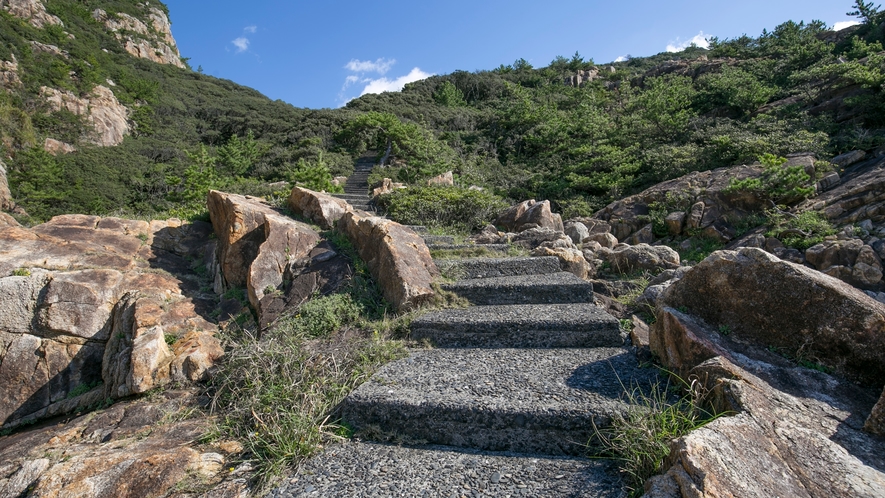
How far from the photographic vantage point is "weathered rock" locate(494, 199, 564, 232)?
824 centimetres

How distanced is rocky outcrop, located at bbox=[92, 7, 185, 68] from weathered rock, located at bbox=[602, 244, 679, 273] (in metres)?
46.5

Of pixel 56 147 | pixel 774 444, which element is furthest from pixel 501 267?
pixel 56 147

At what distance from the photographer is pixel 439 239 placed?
646 centimetres

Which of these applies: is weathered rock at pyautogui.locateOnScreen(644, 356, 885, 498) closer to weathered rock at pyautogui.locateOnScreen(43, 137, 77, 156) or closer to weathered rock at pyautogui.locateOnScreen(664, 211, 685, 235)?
weathered rock at pyautogui.locateOnScreen(664, 211, 685, 235)

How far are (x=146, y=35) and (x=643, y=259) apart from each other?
5112cm

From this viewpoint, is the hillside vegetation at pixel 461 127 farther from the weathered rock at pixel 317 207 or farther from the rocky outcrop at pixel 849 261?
the rocky outcrop at pixel 849 261

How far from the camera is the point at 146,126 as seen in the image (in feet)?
89.4

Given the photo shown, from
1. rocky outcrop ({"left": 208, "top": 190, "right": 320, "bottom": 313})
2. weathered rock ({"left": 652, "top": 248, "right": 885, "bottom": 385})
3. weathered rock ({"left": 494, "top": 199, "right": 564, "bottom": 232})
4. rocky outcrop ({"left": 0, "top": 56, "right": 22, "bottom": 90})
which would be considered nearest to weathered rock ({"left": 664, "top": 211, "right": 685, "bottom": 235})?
weathered rock ({"left": 494, "top": 199, "right": 564, "bottom": 232})

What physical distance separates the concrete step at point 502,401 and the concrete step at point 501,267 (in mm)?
1845

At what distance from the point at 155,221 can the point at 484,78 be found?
36488 mm

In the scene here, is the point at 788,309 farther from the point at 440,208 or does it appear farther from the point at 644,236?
the point at 644,236

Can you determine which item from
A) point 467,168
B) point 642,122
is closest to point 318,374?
point 467,168

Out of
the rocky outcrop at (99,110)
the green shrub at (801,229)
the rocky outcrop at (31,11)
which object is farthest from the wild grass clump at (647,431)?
the rocky outcrop at (31,11)

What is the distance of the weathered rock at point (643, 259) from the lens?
17.7 feet
